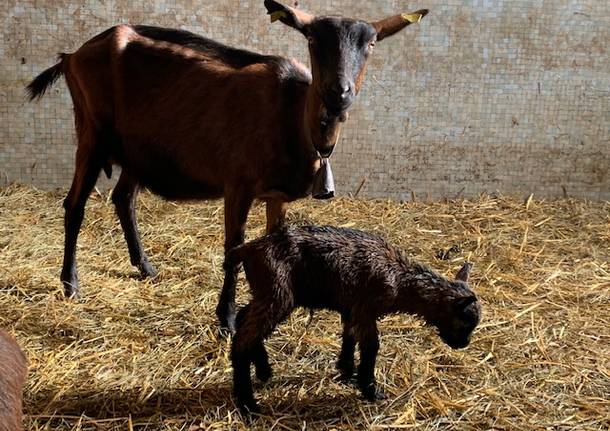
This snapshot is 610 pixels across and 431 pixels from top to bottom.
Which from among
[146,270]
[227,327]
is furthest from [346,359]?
[146,270]

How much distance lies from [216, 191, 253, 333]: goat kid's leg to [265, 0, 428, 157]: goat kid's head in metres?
0.54

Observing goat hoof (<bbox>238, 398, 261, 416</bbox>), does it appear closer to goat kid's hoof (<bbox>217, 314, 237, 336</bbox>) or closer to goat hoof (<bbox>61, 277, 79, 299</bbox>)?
goat kid's hoof (<bbox>217, 314, 237, 336</bbox>)

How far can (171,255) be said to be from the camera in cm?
510

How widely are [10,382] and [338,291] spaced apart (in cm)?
135

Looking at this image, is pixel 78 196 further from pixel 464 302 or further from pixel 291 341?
pixel 464 302

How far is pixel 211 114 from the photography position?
4.04 m

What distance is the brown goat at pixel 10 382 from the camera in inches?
83.9

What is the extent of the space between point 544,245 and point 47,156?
180 inches

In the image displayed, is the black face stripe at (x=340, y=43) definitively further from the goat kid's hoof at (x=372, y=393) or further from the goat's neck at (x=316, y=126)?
the goat kid's hoof at (x=372, y=393)

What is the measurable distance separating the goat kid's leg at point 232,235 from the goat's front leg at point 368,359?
1006mm

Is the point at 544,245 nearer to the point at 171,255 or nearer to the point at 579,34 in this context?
the point at 579,34

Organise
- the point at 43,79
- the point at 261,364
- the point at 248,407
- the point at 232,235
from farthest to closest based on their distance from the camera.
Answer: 1. the point at 43,79
2. the point at 232,235
3. the point at 261,364
4. the point at 248,407

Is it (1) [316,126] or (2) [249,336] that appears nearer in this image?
(2) [249,336]

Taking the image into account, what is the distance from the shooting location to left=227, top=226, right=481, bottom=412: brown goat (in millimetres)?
2887
